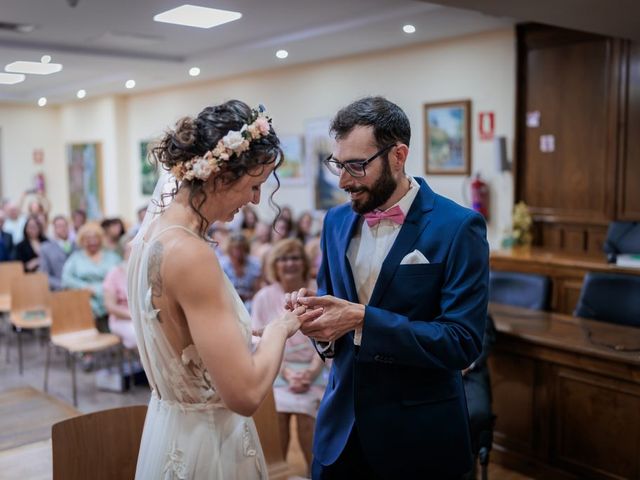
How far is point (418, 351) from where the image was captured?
1835mm

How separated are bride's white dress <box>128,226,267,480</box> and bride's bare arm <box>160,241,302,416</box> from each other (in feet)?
0.31

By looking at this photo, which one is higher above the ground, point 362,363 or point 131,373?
point 362,363

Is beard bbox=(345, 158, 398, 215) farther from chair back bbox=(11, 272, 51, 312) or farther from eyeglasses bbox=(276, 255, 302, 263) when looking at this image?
chair back bbox=(11, 272, 51, 312)

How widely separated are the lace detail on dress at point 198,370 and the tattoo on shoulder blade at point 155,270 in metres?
0.16

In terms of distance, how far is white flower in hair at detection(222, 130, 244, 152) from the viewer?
1629 millimetres

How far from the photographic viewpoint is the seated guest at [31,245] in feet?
25.9

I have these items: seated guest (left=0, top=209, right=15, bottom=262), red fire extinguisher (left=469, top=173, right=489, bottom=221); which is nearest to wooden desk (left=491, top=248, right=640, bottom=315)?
red fire extinguisher (left=469, top=173, right=489, bottom=221)

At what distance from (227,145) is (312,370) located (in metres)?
Answer: 2.47

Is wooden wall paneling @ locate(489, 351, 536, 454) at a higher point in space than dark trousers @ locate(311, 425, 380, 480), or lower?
lower

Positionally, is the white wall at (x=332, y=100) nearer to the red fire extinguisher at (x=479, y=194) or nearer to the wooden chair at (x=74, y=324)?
the red fire extinguisher at (x=479, y=194)

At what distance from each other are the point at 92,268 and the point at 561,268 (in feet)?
13.9

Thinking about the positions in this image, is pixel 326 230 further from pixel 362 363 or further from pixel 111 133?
pixel 111 133

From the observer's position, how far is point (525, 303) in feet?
15.3

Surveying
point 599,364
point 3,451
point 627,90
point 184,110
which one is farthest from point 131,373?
point 184,110
